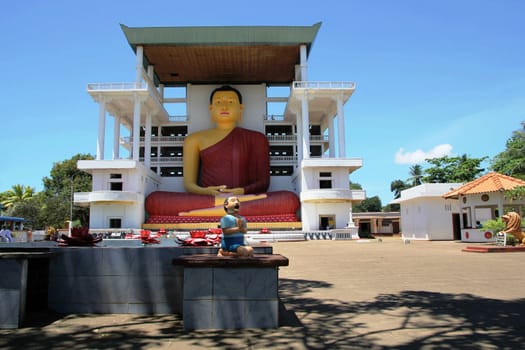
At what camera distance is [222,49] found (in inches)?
1371

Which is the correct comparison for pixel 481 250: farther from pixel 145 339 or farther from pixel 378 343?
pixel 145 339

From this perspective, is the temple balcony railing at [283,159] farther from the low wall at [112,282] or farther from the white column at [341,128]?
the low wall at [112,282]

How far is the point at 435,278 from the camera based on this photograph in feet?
28.3

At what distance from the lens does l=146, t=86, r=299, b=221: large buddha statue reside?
3181 centimetres

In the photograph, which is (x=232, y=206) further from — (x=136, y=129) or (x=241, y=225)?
(x=136, y=129)

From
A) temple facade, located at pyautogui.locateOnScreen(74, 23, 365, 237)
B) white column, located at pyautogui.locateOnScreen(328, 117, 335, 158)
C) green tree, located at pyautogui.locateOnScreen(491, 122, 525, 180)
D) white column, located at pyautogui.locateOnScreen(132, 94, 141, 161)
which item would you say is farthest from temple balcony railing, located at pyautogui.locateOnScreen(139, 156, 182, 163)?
green tree, located at pyautogui.locateOnScreen(491, 122, 525, 180)

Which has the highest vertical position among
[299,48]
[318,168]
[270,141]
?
[299,48]

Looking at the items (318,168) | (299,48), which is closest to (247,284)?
(318,168)

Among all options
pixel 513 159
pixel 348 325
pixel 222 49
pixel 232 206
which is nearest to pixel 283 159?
pixel 222 49

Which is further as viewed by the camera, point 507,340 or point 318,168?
point 318,168

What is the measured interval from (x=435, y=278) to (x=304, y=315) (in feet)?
15.0

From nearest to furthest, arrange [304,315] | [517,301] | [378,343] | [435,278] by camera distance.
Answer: [378,343] < [304,315] < [517,301] < [435,278]

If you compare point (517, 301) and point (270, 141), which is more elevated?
point (270, 141)

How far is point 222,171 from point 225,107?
572 centimetres
